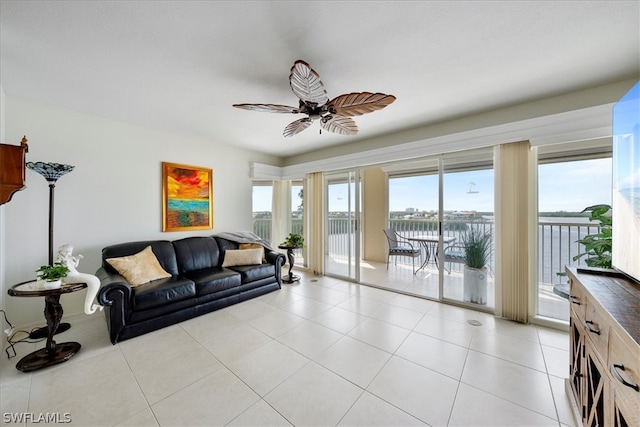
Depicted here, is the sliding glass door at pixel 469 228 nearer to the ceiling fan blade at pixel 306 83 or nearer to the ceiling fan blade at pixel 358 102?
the ceiling fan blade at pixel 358 102

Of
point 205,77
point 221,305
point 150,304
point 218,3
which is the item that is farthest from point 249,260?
point 218,3

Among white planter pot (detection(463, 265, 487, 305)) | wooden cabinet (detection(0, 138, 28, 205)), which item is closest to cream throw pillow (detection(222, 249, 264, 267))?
wooden cabinet (detection(0, 138, 28, 205))

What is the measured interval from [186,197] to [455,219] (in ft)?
13.8

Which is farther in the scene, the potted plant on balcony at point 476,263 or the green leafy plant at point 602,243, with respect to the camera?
the potted plant on balcony at point 476,263

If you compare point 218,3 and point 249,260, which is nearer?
point 218,3

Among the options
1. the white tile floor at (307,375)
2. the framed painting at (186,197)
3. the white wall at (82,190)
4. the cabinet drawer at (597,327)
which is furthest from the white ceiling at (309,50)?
the white tile floor at (307,375)

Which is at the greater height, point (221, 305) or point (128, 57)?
point (128, 57)

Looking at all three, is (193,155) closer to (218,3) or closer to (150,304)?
(150,304)

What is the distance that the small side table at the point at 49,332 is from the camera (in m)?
1.95

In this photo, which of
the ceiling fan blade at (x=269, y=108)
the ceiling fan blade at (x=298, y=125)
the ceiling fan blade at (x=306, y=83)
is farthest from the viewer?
the ceiling fan blade at (x=298, y=125)

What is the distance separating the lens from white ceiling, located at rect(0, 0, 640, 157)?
1484mm

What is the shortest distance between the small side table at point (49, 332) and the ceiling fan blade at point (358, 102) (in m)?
2.85

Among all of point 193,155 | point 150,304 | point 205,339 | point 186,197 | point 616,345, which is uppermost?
point 193,155

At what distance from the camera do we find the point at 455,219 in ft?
11.1
